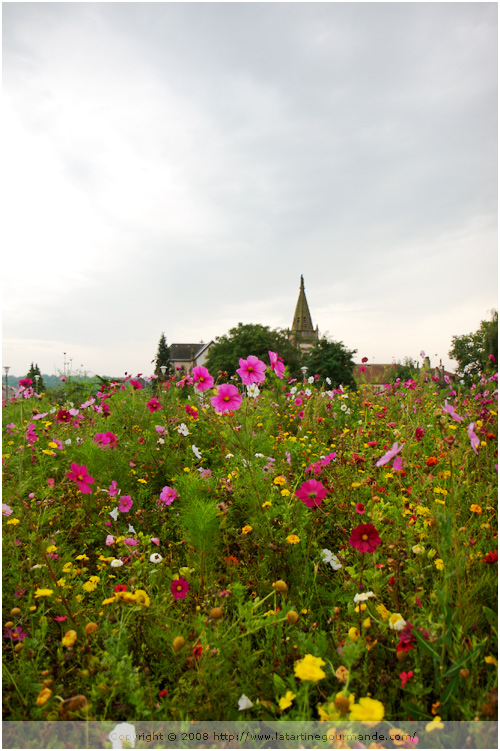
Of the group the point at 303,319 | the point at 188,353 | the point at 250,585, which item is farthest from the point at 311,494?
the point at 303,319

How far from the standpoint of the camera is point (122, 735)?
107 centimetres

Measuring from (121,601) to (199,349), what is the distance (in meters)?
62.7

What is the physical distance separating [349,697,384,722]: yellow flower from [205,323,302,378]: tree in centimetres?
3636

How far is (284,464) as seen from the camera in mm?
2807

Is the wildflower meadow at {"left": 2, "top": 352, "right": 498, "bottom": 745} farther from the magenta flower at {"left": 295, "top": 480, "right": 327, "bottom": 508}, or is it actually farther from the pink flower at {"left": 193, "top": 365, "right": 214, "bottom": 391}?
the pink flower at {"left": 193, "top": 365, "right": 214, "bottom": 391}

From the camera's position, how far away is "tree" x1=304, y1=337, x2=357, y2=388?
26.7 metres

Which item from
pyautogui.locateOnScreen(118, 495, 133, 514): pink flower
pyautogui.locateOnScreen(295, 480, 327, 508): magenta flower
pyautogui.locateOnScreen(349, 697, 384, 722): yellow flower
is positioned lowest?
pyautogui.locateOnScreen(349, 697, 384, 722): yellow flower

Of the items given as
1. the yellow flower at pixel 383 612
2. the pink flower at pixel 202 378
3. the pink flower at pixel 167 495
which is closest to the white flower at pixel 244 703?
the yellow flower at pixel 383 612

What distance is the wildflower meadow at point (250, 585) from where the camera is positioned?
48.5 inches

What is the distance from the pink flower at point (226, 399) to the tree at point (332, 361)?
2443cm

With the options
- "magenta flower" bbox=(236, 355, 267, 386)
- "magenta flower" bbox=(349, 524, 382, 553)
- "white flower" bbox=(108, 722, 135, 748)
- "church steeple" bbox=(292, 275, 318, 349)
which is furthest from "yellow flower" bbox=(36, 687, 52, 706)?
"church steeple" bbox=(292, 275, 318, 349)

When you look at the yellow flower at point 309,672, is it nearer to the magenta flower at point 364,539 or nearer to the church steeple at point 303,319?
the magenta flower at point 364,539

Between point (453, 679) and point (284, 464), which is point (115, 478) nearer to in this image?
point (284, 464)

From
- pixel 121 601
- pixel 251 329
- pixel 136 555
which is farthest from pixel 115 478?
pixel 251 329
